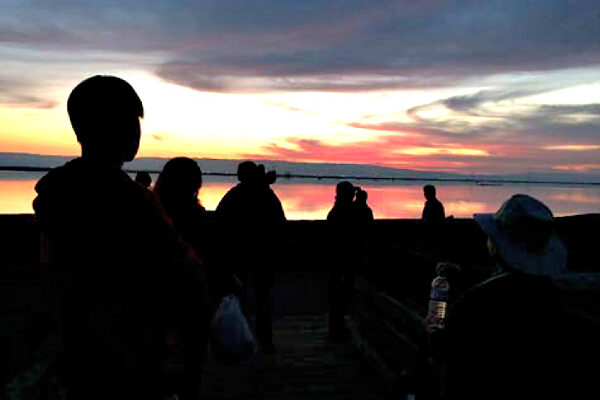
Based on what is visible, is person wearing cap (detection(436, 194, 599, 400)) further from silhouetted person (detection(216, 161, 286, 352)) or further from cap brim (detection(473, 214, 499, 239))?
silhouetted person (detection(216, 161, 286, 352))

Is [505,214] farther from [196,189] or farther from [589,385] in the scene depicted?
[196,189]

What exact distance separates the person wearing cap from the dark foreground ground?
1.84 ft

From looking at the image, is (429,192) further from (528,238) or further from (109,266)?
(109,266)

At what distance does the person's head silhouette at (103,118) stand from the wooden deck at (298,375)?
187 inches

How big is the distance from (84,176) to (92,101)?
253mm

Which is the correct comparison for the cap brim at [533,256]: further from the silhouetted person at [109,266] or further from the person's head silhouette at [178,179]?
the person's head silhouette at [178,179]

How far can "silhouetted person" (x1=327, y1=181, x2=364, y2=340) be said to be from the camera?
867 centimetres

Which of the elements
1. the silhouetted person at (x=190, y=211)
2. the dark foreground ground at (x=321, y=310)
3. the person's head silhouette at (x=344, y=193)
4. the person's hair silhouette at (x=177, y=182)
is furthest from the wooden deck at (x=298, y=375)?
the person's hair silhouette at (x=177, y=182)

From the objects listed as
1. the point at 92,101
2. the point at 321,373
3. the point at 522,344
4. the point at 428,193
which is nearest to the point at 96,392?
the point at 92,101

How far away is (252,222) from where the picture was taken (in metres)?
7.30

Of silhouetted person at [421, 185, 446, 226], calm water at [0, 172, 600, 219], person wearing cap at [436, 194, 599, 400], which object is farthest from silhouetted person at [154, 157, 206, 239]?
calm water at [0, 172, 600, 219]

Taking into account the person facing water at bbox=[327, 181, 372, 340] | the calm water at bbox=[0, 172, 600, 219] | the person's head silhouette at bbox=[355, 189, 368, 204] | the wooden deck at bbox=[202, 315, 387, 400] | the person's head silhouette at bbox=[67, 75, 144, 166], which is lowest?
the calm water at bbox=[0, 172, 600, 219]

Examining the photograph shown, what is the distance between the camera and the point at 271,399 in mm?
6070

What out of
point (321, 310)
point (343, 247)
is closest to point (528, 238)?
point (343, 247)
